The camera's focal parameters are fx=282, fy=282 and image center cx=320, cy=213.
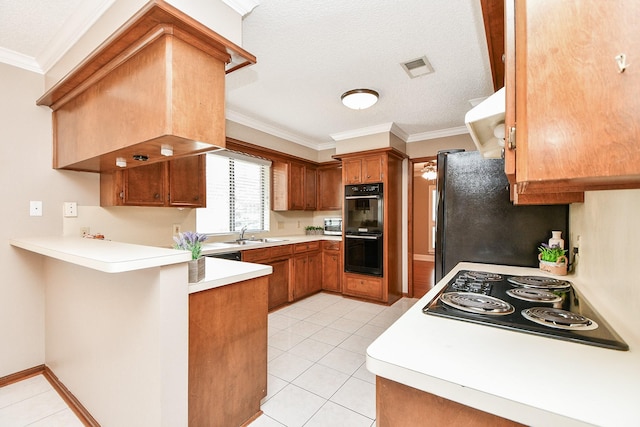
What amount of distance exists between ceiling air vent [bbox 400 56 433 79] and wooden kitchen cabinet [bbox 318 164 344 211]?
2371mm

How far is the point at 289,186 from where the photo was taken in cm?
436

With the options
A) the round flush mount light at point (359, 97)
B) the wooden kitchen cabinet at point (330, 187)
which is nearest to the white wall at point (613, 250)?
the round flush mount light at point (359, 97)

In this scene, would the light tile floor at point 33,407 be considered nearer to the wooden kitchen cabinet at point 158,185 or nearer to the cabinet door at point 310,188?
the wooden kitchen cabinet at point 158,185

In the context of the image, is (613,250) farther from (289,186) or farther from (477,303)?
(289,186)

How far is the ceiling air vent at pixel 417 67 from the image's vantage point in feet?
7.64

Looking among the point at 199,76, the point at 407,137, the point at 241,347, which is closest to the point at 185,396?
the point at 241,347

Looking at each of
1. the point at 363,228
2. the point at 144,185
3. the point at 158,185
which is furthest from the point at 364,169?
the point at 144,185

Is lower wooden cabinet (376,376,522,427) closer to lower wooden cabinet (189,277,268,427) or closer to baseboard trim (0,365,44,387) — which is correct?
lower wooden cabinet (189,277,268,427)

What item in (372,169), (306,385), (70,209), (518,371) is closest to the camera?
(518,371)

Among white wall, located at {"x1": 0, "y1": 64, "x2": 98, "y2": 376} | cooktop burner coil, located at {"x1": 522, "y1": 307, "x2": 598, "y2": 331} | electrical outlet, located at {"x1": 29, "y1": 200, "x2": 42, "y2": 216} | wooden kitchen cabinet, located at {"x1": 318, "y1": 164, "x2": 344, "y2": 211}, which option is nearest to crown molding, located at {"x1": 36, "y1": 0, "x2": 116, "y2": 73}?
white wall, located at {"x1": 0, "y1": 64, "x2": 98, "y2": 376}

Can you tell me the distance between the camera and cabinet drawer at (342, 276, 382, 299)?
3984 millimetres

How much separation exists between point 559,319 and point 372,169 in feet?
10.6

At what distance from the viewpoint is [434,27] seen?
1916 mm

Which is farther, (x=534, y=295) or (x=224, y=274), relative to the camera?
(x=224, y=274)
